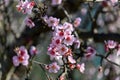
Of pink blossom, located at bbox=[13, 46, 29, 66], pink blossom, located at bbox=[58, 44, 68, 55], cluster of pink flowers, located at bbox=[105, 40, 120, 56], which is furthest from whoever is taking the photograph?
cluster of pink flowers, located at bbox=[105, 40, 120, 56]

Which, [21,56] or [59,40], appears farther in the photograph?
[21,56]

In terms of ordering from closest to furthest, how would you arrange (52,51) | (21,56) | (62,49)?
(62,49) → (52,51) → (21,56)

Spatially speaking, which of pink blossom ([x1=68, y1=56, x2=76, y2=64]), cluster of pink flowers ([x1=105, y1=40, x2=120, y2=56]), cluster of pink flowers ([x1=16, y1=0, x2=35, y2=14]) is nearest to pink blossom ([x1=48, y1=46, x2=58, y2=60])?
pink blossom ([x1=68, y1=56, x2=76, y2=64])

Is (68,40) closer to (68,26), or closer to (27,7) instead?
(68,26)

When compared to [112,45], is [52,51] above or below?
above

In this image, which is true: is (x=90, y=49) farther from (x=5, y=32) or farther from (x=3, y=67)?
(x=5, y=32)

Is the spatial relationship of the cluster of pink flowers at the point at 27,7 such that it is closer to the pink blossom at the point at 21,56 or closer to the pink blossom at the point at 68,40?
the pink blossom at the point at 21,56

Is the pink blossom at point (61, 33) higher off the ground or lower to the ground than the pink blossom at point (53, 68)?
higher

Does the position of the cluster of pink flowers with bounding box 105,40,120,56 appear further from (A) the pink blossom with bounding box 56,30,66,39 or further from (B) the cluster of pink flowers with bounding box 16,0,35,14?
(B) the cluster of pink flowers with bounding box 16,0,35,14

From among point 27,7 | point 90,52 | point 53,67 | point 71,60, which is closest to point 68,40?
point 71,60

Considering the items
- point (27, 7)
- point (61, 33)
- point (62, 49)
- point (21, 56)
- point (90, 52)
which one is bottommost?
point (90, 52)

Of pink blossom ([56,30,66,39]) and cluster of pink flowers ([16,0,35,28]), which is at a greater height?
cluster of pink flowers ([16,0,35,28])

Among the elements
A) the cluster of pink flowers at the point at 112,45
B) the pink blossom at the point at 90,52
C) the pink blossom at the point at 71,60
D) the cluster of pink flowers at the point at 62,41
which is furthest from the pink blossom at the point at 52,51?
the cluster of pink flowers at the point at 112,45
